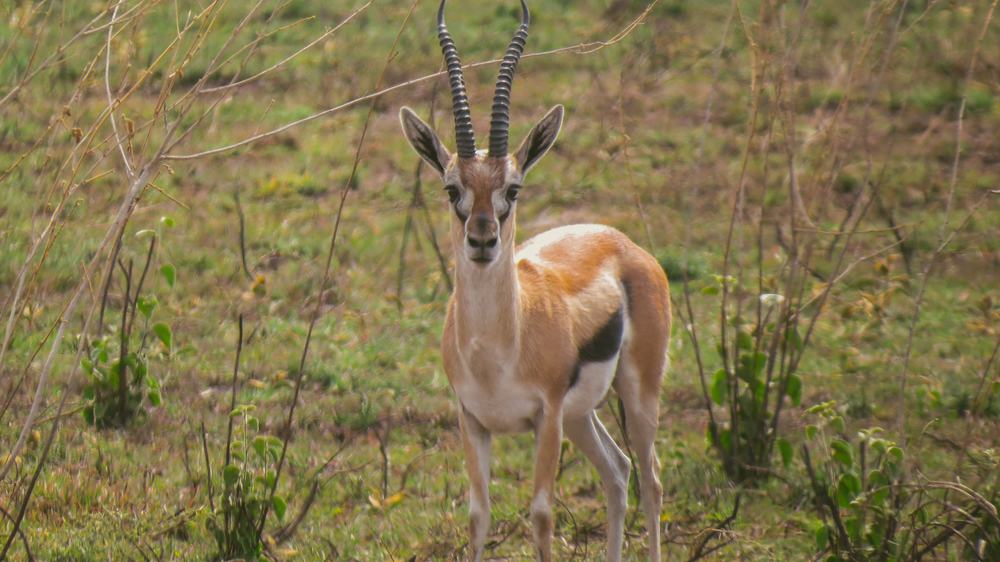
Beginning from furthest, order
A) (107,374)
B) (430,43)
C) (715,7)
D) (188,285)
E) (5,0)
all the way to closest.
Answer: (715,7), (430,43), (188,285), (107,374), (5,0)

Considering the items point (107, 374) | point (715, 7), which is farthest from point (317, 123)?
point (107, 374)

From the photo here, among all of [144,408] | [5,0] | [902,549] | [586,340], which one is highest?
[5,0]

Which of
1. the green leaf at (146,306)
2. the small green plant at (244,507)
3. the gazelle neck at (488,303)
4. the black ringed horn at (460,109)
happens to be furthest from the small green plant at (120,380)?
the black ringed horn at (460,109)

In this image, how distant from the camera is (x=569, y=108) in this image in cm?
1210

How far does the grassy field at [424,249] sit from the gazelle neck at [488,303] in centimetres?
84

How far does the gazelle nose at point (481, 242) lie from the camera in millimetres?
4742

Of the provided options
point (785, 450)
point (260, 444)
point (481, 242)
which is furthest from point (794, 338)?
point (260, 444)

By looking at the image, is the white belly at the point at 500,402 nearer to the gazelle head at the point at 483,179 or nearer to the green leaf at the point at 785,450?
the gazelle head at the point at 483,179

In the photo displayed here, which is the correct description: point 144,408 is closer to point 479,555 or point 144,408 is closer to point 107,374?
point 107,374

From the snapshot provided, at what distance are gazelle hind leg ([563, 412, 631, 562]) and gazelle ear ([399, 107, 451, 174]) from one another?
3.96 ft

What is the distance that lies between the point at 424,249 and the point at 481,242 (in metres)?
5.22

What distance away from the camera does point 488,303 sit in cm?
501

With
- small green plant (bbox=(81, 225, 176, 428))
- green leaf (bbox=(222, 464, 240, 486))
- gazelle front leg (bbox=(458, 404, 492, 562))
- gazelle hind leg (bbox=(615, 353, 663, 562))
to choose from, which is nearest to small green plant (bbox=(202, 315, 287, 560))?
green leaf (bbox=(222, 464, 240, 486))

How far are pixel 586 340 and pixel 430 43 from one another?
25.6 ft
